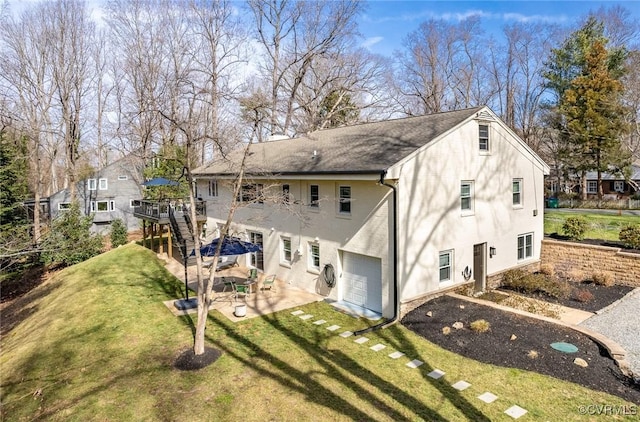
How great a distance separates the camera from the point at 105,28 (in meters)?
32.5

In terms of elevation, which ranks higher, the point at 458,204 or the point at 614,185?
the point at 614,185

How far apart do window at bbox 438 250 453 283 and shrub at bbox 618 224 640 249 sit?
893 cm

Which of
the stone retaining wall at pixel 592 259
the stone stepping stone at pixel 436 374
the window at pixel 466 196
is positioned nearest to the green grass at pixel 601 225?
the stone retaining wall at pixel 592 259

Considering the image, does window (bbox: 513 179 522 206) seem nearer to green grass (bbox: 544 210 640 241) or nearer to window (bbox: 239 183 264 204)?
green grass (bbox: 544 210 640 241)

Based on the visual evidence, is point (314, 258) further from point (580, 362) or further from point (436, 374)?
point (580, 362)

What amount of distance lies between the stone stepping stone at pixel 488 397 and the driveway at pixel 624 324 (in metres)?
3.45

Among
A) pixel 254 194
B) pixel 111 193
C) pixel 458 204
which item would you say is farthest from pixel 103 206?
pixel 458 204

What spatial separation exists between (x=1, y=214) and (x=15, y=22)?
15303mm

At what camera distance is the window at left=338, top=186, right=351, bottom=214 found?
13.7 metres

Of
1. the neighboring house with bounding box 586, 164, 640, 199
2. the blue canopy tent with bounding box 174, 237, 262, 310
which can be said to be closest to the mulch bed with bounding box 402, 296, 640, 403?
the blue canopy tent with bounding box 174, 237, 262, 310

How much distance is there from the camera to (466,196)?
1420 cm

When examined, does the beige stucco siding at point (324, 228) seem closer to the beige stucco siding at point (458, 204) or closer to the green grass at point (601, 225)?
the beige stucco siding at point (458, 204)

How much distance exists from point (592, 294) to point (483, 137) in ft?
23.1

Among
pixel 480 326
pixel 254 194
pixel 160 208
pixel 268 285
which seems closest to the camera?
pixel 480 326
